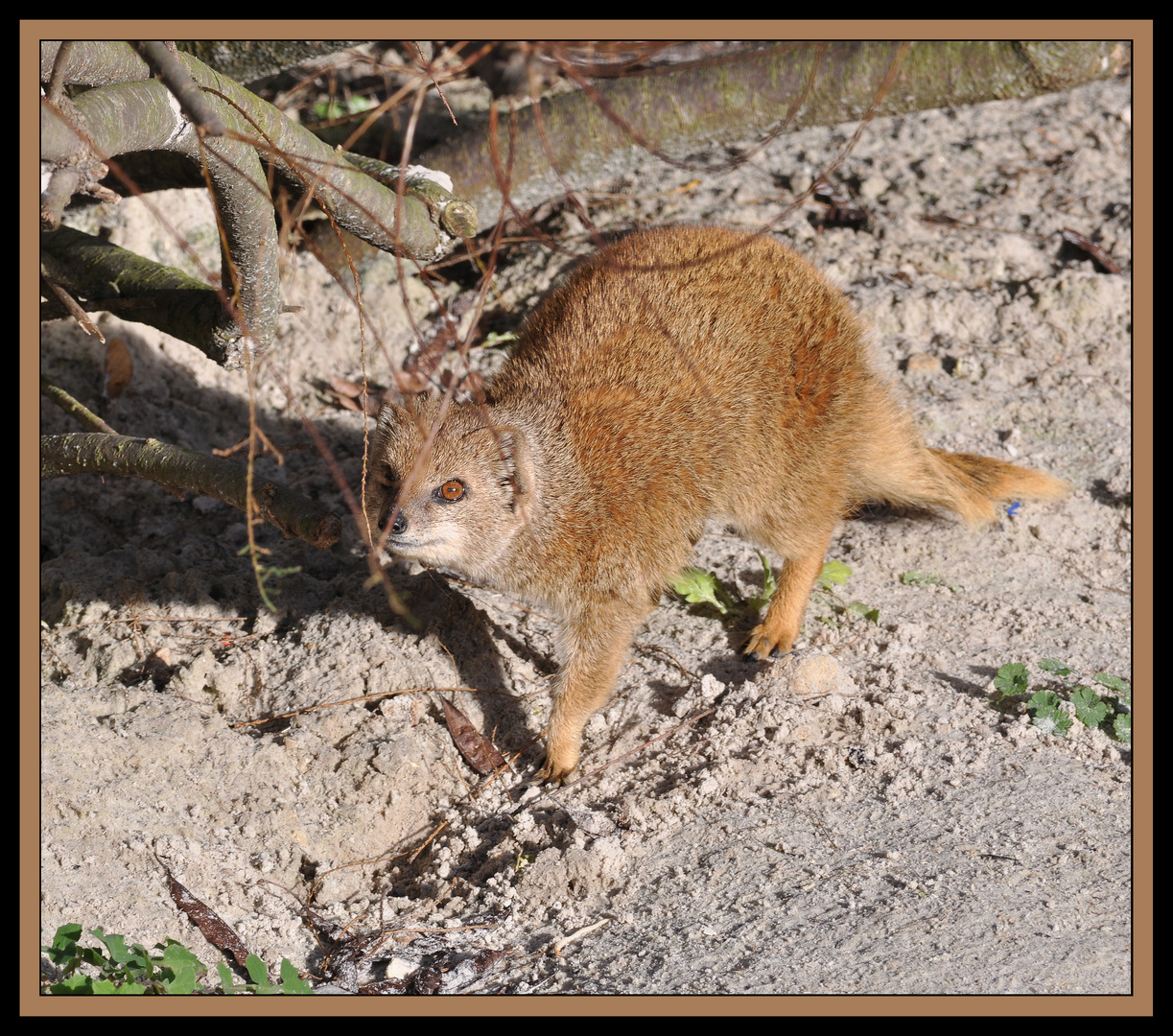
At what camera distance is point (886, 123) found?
5395 mm

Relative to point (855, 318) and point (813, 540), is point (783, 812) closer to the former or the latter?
point (813, 540)

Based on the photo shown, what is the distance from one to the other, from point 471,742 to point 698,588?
1.03m

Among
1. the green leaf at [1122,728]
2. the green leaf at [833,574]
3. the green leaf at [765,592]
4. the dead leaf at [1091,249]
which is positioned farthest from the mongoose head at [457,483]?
the dead leaf at [1091,249]

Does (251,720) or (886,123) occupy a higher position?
(886,123)

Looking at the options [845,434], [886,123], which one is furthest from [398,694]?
[886,123]

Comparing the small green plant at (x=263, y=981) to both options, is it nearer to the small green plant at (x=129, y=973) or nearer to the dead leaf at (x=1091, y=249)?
the small green plant at (x=129, y=973)

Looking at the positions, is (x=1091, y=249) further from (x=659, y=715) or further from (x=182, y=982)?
(x=182, y=982)

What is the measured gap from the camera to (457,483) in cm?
316

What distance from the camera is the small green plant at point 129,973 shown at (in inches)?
80.7

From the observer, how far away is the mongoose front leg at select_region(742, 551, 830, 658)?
3506mm

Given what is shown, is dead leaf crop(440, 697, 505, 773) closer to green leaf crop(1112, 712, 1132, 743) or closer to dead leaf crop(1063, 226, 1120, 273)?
green leaf crop(1112, 712, 1132, 743)

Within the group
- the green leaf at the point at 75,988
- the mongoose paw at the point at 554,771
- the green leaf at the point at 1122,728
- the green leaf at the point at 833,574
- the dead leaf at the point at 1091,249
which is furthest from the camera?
the dead leaf at the point at 1091,249

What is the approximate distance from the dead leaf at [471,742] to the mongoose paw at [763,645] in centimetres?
93

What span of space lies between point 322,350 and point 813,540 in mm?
2558
